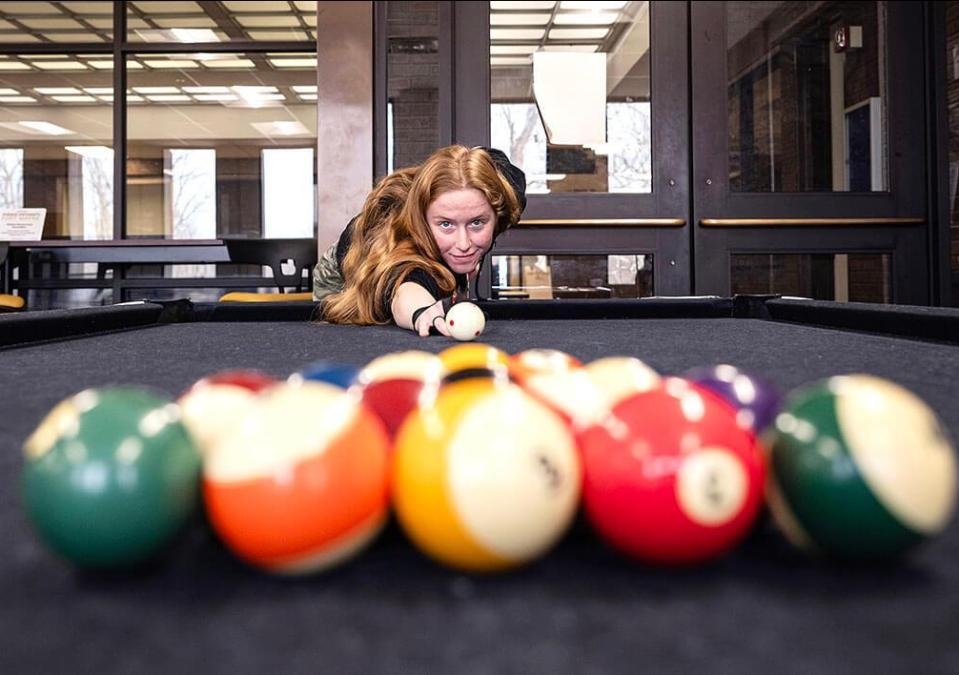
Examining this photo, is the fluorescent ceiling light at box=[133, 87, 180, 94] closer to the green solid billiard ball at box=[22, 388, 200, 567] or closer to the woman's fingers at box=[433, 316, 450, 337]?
the woman's fingers at box=[433, 316, 450, 337]

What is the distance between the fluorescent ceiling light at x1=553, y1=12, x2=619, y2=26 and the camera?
4.73m

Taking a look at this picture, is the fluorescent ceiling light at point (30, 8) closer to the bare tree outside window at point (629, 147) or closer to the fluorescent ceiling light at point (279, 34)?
the fluorescent ceiling light at point (279, 34)

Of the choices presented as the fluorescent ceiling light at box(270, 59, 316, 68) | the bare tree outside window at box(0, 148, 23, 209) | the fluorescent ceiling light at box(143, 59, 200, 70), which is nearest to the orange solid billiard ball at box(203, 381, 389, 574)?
the fluorescent ceiling light at box(270, 59, 316, 68)

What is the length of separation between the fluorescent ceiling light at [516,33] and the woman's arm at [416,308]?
111 inches

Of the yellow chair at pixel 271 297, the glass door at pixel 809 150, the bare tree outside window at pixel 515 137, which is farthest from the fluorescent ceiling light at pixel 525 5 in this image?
the yellow chair at pixel 271 297

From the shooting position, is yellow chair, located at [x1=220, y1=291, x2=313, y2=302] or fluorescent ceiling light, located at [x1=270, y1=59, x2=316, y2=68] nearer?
yellow chair, located at [x1=220, y1=291, x2=313, y2=302]

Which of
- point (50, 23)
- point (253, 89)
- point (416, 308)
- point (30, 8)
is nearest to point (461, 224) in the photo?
point (416, 308)

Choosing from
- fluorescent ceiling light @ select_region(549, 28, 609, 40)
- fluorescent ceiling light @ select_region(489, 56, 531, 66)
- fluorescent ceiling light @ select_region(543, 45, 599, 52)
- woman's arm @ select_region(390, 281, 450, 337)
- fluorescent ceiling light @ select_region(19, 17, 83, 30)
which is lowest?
woman's arm @ select_region(390, 281, 450, 337)

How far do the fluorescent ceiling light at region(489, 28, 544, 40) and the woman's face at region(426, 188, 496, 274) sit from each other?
2416 millimetres

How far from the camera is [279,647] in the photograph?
0.40 meters

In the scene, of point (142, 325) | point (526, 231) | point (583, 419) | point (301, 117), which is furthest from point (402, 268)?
point (301, 117)

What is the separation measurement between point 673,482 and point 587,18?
470 centimetres

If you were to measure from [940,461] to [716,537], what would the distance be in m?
0.16

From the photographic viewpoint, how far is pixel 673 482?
1.66 ft
